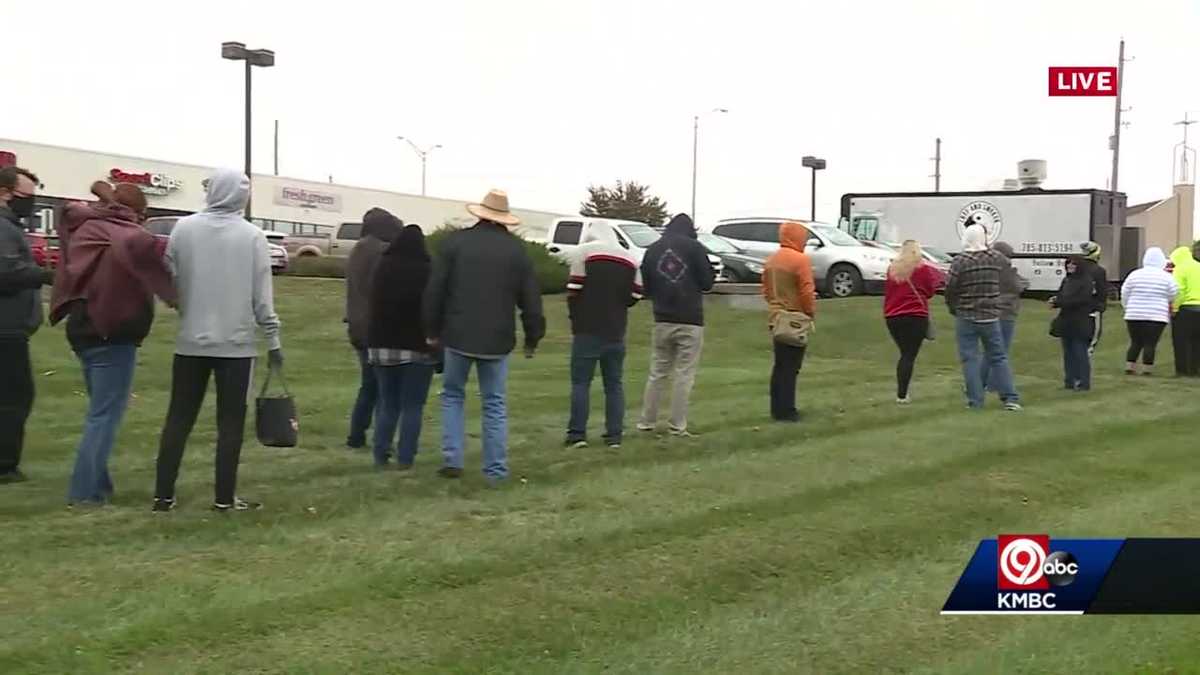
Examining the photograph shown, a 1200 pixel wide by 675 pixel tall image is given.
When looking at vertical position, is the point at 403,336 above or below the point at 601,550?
above

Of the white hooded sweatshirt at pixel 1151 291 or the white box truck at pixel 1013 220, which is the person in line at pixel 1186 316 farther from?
the white box truck at pixel 1013 220

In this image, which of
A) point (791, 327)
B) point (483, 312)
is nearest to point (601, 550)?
point (483, 312)

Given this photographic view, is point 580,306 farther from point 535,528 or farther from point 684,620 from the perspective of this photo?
point 684,620

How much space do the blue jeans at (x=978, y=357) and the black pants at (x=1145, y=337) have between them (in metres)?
4.68

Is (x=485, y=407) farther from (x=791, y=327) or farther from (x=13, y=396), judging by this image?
(x=791, y=327)

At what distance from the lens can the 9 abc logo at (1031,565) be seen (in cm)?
438

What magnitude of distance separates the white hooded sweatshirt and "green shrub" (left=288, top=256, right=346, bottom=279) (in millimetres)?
18085

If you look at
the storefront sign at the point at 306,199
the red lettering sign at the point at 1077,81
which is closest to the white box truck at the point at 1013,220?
the red lettering sign at the point at 1077,81

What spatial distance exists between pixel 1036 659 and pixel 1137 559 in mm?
652

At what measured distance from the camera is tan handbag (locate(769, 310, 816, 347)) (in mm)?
10688

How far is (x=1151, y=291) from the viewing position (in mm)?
Answer: 15461

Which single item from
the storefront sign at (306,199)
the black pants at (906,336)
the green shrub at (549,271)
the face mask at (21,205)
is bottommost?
the black pants at (906,336)

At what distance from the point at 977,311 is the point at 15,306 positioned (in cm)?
824

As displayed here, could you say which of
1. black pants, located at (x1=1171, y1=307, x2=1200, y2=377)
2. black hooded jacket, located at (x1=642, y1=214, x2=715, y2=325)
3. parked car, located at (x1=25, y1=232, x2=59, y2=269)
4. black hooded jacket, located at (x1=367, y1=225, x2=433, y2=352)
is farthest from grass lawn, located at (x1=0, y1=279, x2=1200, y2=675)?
parked car, located at (x1=25, y1=232, x2=59, y2=269)
